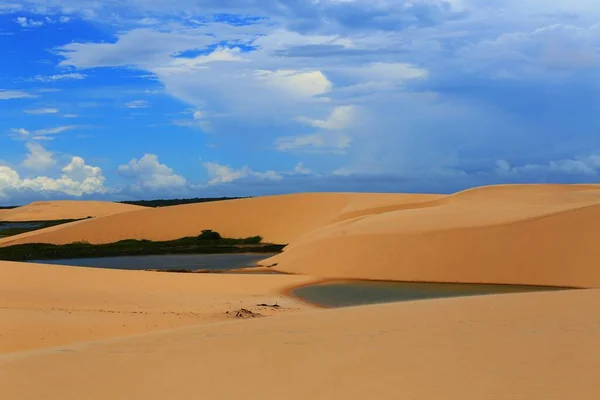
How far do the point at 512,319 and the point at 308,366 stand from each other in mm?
3948

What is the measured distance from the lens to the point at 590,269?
63.6 ft

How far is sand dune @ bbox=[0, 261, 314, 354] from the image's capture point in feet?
37.0

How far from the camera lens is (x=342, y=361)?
24.2ft

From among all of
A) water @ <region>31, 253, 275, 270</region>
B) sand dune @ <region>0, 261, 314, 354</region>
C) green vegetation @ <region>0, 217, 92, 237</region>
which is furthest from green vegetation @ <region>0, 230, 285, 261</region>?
green vegetation @ <region>0, 217, 92, 237</region>

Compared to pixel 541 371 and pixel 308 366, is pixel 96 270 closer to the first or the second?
pixel 308 366

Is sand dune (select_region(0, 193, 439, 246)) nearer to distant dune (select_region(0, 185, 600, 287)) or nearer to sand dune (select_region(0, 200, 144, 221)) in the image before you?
distant dune (select_region(0, 185, 600, 287))

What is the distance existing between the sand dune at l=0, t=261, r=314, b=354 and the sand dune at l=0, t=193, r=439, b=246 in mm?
20858

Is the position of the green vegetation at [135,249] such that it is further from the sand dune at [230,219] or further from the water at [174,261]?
the sand dune at [230,219]

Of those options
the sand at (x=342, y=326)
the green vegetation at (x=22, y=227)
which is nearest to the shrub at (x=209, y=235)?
the sand at (x=342, y=326)

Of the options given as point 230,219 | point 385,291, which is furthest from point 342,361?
point 230,219

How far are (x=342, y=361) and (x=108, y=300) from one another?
10.2 metres

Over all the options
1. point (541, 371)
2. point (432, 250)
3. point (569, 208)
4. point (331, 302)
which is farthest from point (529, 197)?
point (541, 371)

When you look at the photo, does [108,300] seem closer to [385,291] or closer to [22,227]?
[385,291]

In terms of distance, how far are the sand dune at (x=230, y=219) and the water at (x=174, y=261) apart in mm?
10188
